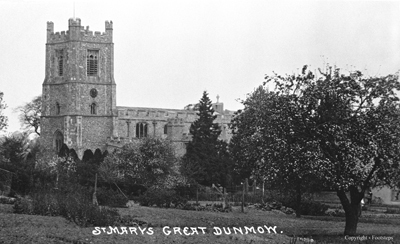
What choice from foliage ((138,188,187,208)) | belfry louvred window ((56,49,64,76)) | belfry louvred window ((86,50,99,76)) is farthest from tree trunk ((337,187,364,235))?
belfry louvred window ((56,49,64,76))

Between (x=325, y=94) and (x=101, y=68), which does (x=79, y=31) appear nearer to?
(x=101, y=68)

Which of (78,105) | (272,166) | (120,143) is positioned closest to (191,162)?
(120,143)

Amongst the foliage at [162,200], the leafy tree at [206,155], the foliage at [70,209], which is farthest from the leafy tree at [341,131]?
the leafy tree at [206,155]

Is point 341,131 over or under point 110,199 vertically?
over

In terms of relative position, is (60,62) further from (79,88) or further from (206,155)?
(206,155)

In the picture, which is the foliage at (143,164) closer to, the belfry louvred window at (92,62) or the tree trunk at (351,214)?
the tree trunk at (351,214)

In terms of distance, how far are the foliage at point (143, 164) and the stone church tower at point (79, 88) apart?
1199 inches

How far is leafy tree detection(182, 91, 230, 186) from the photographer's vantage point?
64.0 m

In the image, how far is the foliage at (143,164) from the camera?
55.4m

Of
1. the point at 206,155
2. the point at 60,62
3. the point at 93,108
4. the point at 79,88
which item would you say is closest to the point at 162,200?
the point at 206,155

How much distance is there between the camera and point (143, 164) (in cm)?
5756

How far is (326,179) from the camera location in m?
25.7

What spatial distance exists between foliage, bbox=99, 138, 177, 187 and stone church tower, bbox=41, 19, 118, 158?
30.5 meters

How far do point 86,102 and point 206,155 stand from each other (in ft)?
90.0
